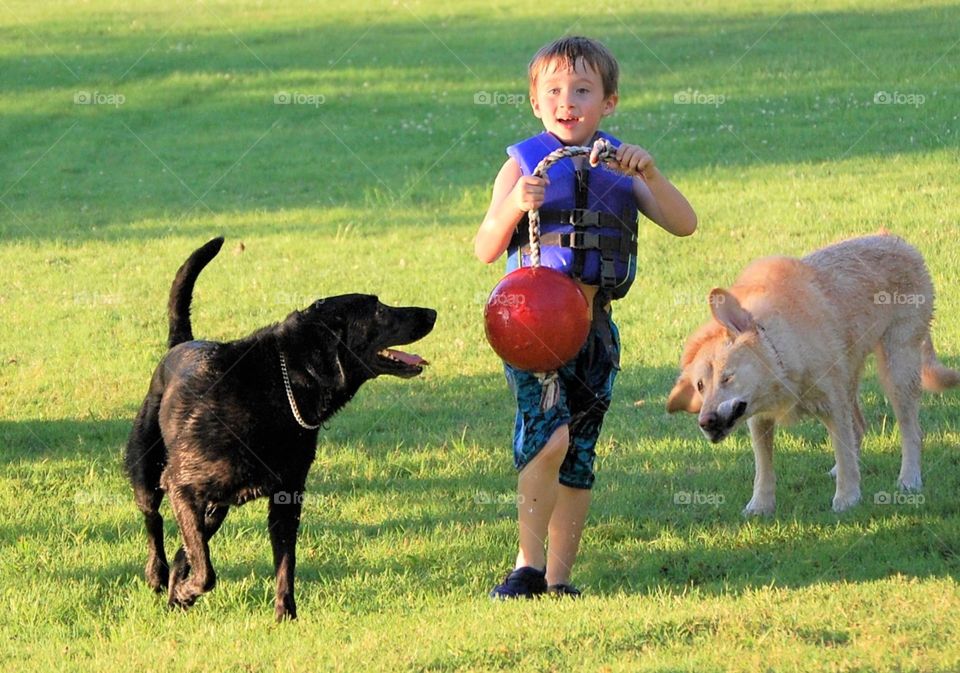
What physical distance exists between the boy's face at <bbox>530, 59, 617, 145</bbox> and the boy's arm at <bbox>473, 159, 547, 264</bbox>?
27 centimetres

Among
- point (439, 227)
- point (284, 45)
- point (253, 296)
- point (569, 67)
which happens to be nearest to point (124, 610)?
point (569, 67)

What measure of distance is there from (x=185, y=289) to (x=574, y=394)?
7.24 ft

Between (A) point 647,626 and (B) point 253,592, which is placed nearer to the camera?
(A) point 647,626

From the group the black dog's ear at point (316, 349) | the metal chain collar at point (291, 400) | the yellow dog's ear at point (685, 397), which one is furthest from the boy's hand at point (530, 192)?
the yellow dog's ear at point (685, 397)

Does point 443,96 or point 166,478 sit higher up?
point 443,96

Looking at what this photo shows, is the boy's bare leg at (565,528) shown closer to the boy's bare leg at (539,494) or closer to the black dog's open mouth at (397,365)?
the boy's bare leg at (539,494)

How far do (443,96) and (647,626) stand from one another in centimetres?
1854

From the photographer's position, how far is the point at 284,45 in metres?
27.5

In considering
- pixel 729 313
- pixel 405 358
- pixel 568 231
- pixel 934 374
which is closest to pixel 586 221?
pixel 568 231

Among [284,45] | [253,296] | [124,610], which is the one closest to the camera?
[124,610]

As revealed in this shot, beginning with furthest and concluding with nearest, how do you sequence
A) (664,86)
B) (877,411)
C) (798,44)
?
(798,44), (664,86), (877,411)

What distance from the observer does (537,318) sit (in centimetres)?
532

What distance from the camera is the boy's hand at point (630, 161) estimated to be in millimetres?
5234

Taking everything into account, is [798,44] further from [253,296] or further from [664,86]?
[253,296]
